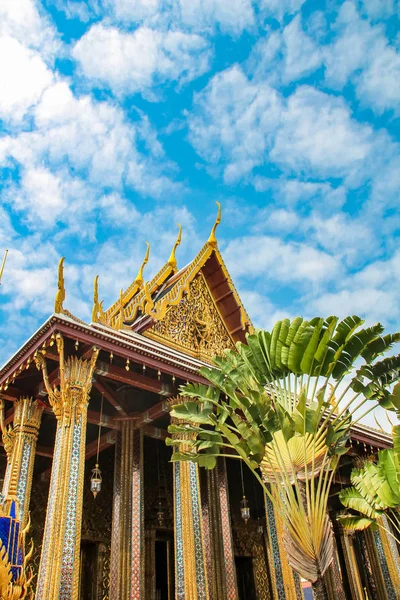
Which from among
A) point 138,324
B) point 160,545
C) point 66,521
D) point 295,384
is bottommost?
point 66,521

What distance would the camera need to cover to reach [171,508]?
1091cm

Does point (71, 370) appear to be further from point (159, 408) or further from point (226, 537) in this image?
point (226, 537)

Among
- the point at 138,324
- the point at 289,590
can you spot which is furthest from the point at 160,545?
the point at 138,324

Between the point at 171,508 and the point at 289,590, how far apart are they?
2.89 m

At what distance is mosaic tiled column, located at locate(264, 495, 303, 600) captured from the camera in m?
9.66

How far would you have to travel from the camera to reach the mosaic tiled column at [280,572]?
31.7 ft

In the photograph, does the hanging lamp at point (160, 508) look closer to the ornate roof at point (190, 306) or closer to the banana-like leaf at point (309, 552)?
the ornate roof at point (190, 306)

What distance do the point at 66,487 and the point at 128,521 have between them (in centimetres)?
242

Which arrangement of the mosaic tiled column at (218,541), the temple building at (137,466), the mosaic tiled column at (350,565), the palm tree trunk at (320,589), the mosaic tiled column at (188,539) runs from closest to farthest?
the palm tree trunk at (320,589) → the temple building at (137,466) → the mosaic tiled column at (188,539) → the mosaic tiled column at (218,541) → the mosaic tiled column at (350,565)

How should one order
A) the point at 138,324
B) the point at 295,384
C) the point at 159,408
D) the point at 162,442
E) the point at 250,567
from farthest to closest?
the point at 250,567 → the point at 162,442 → the point at 138,324 → the point at 159,408 → the point at 295,384

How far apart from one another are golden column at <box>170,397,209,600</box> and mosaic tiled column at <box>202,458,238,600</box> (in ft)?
5.81

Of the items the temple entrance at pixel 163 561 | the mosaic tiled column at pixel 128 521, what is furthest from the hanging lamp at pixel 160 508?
the mosaic tiled column at pixel 128 521

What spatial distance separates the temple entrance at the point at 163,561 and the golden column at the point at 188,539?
9.66 ft

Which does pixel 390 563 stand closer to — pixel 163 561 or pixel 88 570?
pixel 163 561
